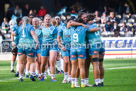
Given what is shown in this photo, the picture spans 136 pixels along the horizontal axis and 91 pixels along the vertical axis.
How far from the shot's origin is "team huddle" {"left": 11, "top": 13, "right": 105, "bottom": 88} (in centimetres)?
1446

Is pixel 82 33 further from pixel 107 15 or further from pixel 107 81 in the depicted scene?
pixel 107 15

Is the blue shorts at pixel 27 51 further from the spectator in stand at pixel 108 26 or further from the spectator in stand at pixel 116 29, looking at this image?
the spectator in stand at pixel 108 26

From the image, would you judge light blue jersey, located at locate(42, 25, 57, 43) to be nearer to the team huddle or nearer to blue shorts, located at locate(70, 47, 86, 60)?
the team huddle

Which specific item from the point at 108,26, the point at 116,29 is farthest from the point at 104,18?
the point at 116,29

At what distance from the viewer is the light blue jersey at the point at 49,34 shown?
17234 millimetres

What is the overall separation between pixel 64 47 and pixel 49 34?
1054mm

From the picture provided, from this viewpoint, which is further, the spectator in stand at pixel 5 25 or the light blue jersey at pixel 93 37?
the spectator in stand at pixel 5 25

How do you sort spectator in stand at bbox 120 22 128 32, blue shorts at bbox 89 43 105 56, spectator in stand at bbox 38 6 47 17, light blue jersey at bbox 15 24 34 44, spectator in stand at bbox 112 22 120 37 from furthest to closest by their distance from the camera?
spectator in stand at bbox 38 6 47 17
spectator in stand at bbox 120 22 128 32
spectator in stand at bbox 112 22 120 37
light blue jersey at bbox 15 24 34 44
blue shorts at bbox 89 43 105 56

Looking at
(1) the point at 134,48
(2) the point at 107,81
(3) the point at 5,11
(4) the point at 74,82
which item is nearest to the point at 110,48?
(1) the point at 134,48

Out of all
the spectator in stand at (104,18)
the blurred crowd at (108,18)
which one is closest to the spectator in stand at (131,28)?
the blurred crowd at (108,18)

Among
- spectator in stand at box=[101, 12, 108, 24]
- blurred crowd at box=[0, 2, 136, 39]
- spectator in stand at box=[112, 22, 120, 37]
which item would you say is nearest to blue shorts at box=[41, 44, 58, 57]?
blurred crowd at box=[0, 2, 136, 39]

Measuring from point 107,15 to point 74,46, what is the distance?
20.6 meters

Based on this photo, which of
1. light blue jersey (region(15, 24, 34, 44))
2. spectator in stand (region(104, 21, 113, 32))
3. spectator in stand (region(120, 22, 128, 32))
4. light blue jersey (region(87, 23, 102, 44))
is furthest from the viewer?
spectator in stand (region(104, 21, 113, 32))

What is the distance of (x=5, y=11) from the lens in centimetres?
3819
